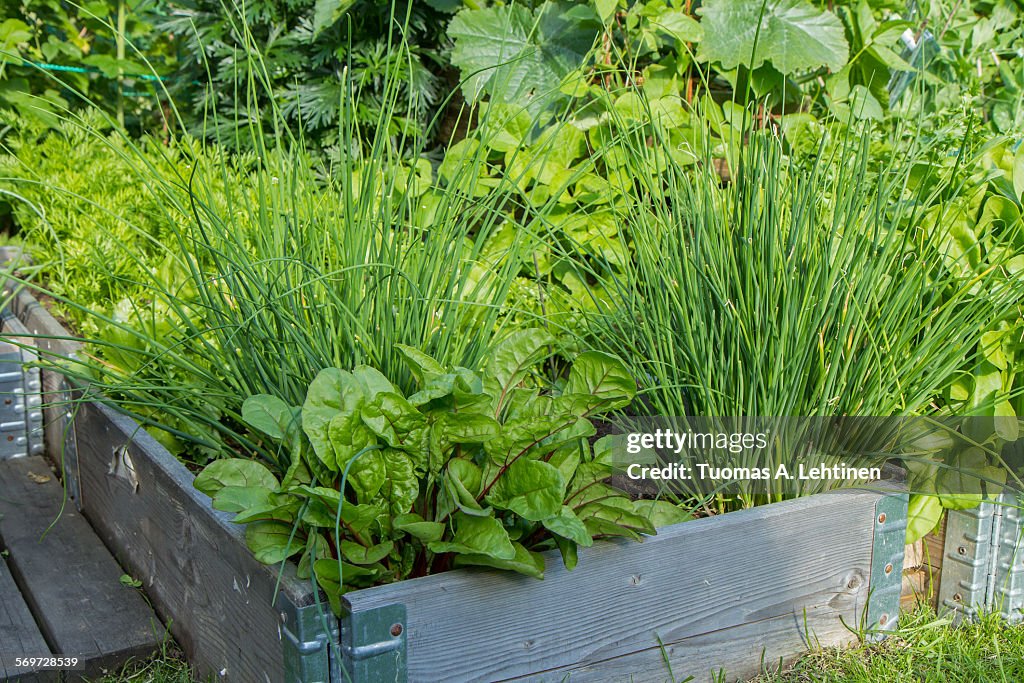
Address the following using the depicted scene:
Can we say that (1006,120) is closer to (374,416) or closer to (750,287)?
(750,287)

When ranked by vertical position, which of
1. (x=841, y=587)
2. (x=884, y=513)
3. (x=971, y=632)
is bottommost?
(x=971, y=632)

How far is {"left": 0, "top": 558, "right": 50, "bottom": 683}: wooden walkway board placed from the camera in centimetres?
154

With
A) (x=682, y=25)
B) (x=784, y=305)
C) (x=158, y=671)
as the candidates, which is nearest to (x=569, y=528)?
(x=784, y=305)

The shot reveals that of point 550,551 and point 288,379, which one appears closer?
point 550,551

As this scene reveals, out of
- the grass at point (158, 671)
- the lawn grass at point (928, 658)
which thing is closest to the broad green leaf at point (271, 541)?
the grass at point (158, 671)

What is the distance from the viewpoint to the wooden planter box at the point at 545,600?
1.24 metres

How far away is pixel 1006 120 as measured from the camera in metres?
2.53

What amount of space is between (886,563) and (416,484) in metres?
0.94

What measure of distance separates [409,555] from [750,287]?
735mm

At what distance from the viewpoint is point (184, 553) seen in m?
1.58

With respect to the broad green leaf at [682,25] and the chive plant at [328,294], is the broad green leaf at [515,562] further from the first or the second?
the broad green leaf at [682,25]

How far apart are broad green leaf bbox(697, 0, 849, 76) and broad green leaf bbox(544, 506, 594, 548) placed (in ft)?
4.92

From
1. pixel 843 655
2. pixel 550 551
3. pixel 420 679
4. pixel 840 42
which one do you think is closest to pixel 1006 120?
pixel 840 42

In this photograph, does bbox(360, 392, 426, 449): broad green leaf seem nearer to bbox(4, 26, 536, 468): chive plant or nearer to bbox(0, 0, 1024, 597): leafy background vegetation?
bbox(0, 0, 1024, 597): leafy background vegetation
